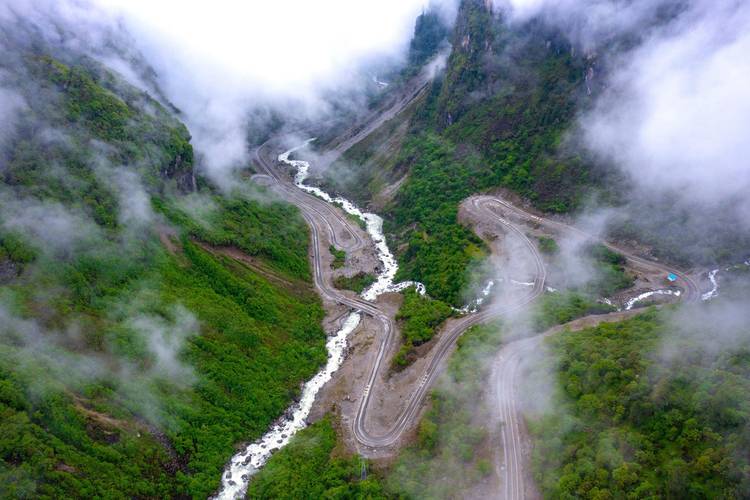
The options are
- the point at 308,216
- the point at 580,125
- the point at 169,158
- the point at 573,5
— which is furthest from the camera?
the point at 308,216

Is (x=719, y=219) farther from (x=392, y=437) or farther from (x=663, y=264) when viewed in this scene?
(x=392, y=437)

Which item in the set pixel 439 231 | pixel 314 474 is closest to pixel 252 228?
pixel 439 231

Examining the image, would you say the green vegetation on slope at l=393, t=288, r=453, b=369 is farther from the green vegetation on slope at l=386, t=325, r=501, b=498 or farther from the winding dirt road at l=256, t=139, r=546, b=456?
the green vegetation on slope at l=386, t=325, r=501, b=498

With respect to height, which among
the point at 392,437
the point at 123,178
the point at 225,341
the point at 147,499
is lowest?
the point at 147,499

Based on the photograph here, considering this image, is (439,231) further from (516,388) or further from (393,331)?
(516,388)

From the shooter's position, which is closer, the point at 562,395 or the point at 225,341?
the point at 562,395

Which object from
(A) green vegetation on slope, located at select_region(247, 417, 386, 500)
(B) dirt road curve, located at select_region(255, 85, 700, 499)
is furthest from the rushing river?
(B) dirt road curve, located at select_region(255, 85, 700, 499)

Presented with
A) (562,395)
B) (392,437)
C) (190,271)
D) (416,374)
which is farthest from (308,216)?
(562,395)
